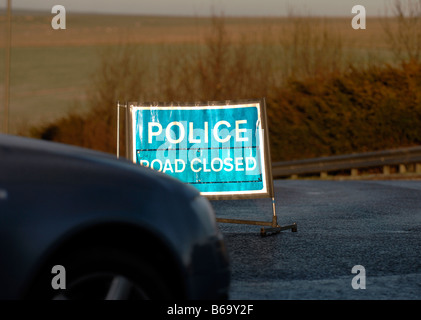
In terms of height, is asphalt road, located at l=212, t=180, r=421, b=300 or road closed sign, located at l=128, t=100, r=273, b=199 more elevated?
road closed sign, located at l=128, t=100, r=273, b=199

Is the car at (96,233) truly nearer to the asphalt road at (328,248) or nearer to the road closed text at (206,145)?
the asphalt road at (328,248)

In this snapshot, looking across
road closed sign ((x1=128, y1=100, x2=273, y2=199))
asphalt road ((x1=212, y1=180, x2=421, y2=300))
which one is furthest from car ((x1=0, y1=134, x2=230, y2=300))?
road closed sign ((x1=128, y1=100, x2=273, y2=199))

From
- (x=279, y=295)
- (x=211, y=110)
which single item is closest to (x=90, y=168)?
(x=279, y=295)

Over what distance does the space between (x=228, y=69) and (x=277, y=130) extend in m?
20.2

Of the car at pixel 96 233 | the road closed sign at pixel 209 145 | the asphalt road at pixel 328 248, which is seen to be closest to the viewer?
the car at pixel 96 233

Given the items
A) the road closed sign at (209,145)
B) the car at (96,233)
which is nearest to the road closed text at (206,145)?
the road closed sign at (209,145)

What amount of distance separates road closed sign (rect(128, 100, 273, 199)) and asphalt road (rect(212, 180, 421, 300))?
69 cm

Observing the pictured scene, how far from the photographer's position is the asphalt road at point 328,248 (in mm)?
7023

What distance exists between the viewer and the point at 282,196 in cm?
1658

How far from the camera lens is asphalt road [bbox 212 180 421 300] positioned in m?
7.02

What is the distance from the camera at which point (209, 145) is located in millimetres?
10266

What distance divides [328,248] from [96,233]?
569 cm

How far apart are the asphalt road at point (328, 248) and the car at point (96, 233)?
2571 millimetres

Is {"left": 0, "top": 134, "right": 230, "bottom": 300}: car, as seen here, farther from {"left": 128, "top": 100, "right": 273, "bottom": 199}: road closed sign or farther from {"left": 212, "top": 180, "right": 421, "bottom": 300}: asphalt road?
{"left": 128, "top": 100, "right": 273, "bottom": 199}: road closed sign
